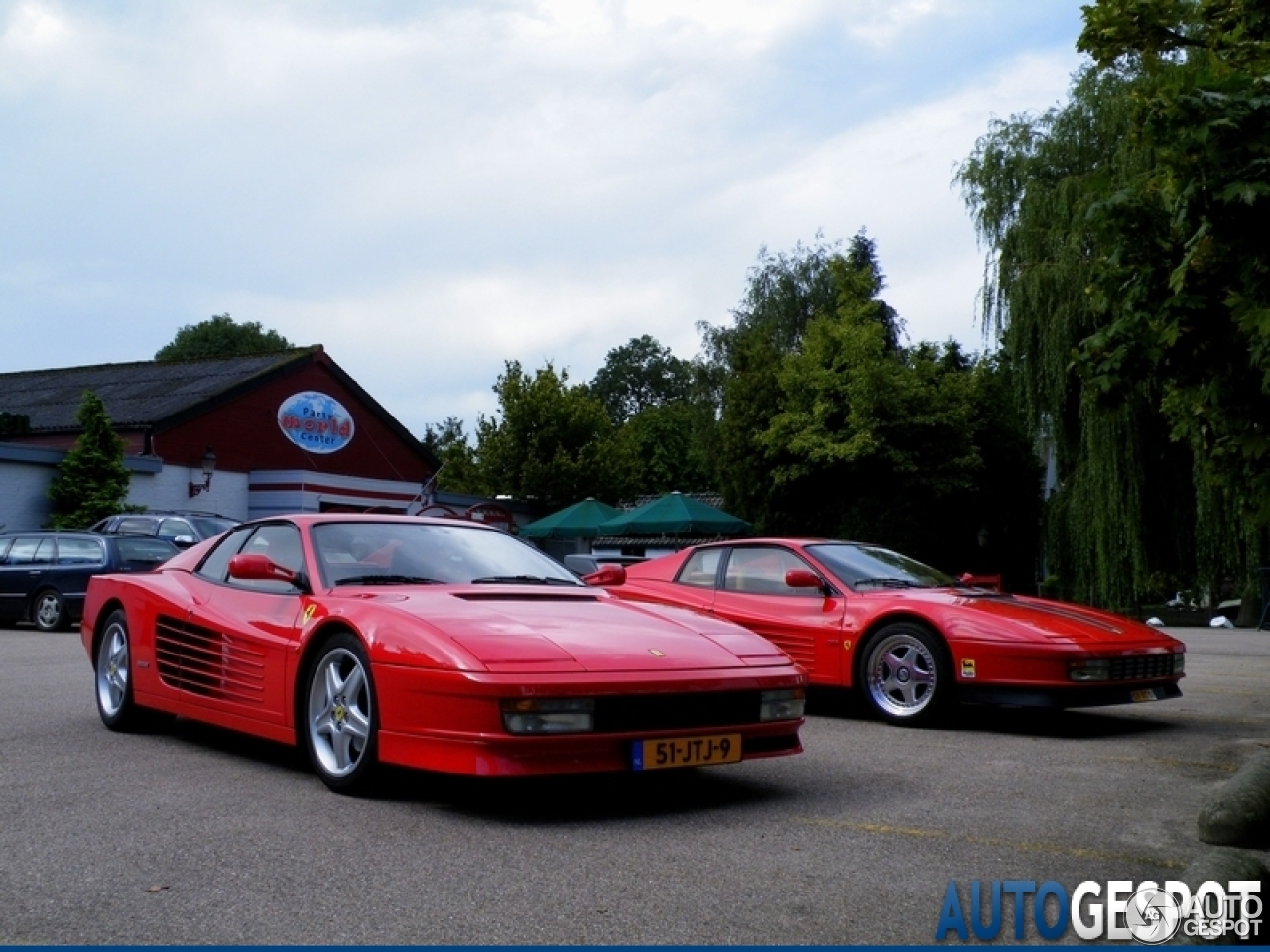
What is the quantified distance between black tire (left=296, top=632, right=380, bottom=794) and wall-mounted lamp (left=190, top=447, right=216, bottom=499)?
27914mm

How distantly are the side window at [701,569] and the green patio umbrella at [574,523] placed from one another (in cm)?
1823

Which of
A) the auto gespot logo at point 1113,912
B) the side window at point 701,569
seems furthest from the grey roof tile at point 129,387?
the auto gespot logo at point 1113,912

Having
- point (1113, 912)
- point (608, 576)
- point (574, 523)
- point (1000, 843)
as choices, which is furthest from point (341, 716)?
point (574, 523)

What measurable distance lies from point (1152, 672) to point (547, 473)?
37.4 metres

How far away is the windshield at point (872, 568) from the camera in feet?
31.3

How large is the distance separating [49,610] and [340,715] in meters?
14.4

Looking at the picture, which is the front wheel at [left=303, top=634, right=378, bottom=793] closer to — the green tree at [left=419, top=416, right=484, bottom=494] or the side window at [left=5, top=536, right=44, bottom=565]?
the side window at [left=5, top=536, right=44, bottom=565]

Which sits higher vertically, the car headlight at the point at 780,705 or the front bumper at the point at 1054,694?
the car headlight at the point at 780,705

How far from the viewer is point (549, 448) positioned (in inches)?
1829

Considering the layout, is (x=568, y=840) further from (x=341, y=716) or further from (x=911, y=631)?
(x=911, y=631)

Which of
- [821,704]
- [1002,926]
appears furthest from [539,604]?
[821,704]

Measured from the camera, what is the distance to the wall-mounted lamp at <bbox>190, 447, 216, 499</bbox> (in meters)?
32.8

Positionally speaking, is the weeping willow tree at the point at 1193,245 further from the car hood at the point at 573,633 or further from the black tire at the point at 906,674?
the car hood at the point at 573,633

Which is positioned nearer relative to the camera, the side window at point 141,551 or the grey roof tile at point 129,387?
the side window at point 141,551
